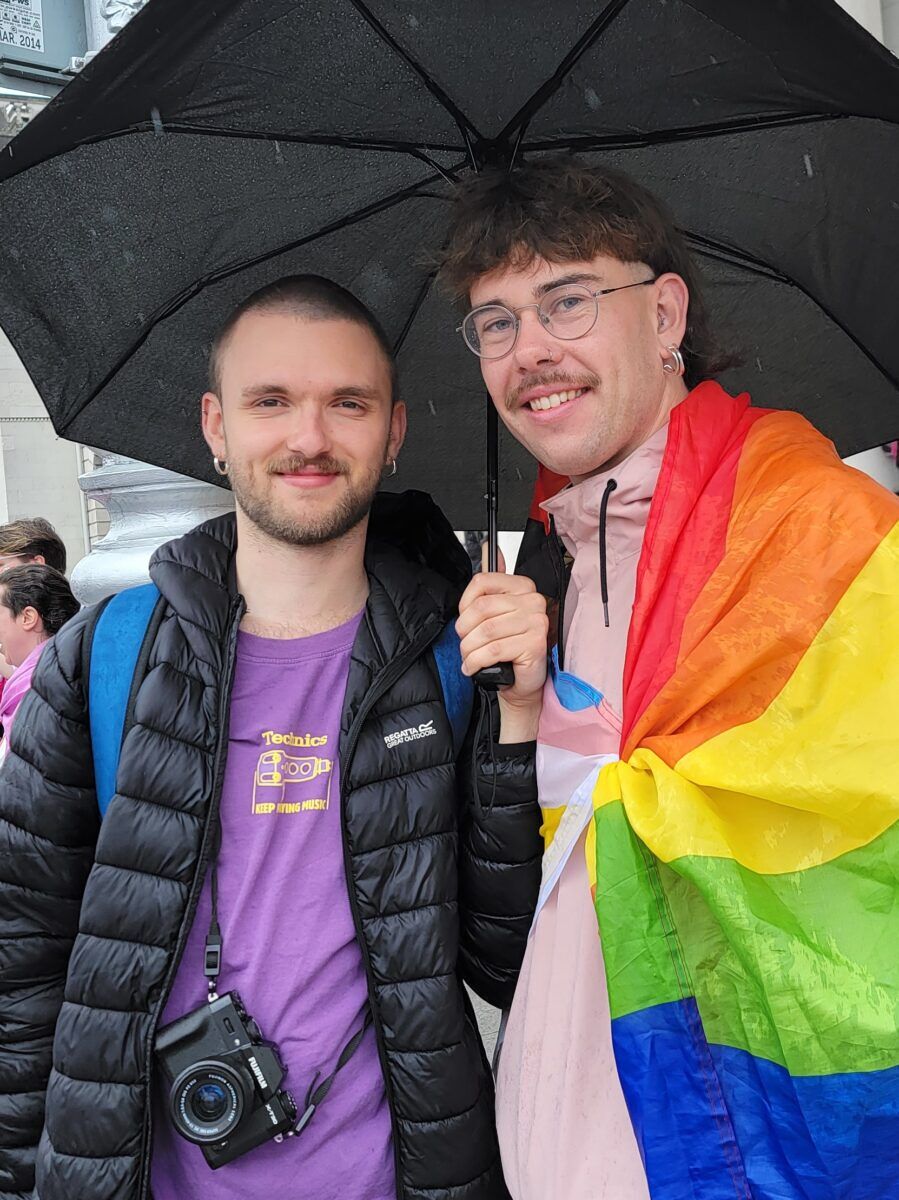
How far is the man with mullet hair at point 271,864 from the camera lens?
1927 mm

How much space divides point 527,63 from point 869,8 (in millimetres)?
5289

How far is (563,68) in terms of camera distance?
2250 millimetres

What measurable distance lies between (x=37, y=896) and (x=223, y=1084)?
0.52 meters

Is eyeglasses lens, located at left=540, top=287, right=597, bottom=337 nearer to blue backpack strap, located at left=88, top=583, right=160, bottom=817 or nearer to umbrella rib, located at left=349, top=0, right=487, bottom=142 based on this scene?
umbrella rib, located at left=349, top=0, right=487, bottom=142

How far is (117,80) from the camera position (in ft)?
6.50

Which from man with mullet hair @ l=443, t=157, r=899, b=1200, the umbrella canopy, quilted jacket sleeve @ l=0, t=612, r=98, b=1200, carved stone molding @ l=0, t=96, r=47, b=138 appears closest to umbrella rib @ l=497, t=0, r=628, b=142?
the umbrella canopy

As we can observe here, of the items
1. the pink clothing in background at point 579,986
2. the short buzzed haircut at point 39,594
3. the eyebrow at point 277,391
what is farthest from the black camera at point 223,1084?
the short buzzed haircut at point 39,594

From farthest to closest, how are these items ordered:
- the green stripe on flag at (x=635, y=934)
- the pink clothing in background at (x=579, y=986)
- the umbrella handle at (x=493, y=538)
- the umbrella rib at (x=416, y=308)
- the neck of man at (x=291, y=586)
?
the umbrella rib at (x=416, y=308) < the neck of man at (x=291, y=586) < the umbrella handle at (x=493, y=538) < the pink clothing in background at (x=579, y=986) < the green stripe on flag at (x=635, y=934)

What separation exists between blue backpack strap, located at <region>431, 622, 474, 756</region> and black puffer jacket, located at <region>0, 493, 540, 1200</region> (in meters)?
0.03

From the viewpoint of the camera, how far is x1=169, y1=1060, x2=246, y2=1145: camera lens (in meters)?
1.85

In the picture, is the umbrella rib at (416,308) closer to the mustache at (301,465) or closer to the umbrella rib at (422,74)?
the umbrella rib at (422,74)

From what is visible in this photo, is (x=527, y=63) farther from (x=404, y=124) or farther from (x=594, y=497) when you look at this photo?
(x=594, y=497)

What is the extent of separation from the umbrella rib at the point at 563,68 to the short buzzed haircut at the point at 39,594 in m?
4.02

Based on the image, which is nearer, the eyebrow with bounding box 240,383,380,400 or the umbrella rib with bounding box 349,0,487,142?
the umbrella rib with bounding box 349,0,487,142
